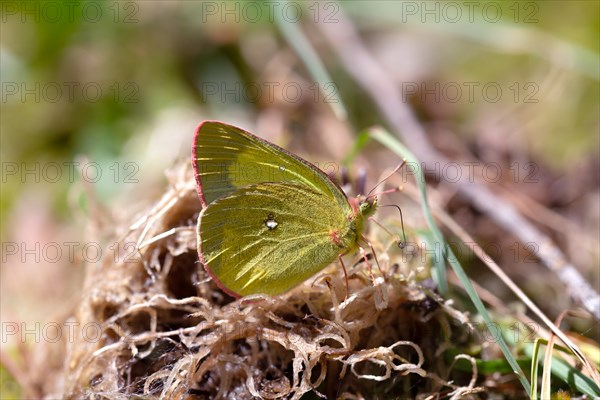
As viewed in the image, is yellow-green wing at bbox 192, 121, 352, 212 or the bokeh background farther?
the bokeh background

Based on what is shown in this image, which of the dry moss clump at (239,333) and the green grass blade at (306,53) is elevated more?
the green grass blade at (306,53)

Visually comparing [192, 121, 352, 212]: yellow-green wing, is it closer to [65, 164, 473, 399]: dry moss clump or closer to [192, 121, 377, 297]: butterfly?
[192, 121, 377, 297]: butterfly

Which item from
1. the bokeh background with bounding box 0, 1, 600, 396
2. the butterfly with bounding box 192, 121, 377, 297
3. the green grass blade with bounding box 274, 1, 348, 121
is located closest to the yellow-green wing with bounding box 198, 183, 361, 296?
the butterfly with bounding box 192, 121, 377, 297

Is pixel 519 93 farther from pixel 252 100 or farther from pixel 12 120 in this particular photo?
pixel 12 120

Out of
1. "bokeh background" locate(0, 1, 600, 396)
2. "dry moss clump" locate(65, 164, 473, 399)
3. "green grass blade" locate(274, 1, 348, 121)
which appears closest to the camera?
"dry moss clump" locate(65, 164, 473, 399)

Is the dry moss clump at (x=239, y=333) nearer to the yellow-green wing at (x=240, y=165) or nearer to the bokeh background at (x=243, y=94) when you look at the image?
the yellow-green wing at (x=240, y=165)

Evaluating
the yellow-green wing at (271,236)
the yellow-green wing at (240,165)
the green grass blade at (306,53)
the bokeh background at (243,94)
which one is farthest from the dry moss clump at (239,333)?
the bokeh background at (243,94)

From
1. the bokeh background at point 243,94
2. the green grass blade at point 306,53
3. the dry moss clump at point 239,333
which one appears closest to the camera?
the dry moss clump at point 239,333

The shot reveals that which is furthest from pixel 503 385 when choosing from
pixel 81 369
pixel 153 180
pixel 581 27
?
pixel 581 27
